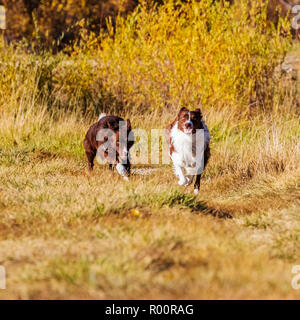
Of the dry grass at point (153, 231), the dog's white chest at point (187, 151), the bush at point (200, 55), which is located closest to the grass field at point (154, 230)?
the dry grass at point (153, 231)

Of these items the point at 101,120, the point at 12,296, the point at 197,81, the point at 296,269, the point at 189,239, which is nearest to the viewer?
the point at 12,296

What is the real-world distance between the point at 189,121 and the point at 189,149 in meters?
0.53

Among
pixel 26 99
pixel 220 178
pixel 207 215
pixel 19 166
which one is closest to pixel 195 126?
pixel 220 178

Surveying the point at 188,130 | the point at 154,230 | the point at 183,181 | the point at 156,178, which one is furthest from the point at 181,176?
the point at 154,230

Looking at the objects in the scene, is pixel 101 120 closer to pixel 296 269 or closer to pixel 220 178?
pixel 220 178

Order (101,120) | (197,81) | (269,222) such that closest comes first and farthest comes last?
(269,222)
(101,120)
(197,81)

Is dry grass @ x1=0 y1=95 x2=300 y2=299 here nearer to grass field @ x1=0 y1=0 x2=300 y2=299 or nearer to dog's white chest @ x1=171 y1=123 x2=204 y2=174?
grass field @ x1=0 y1=0 x2=300 y2=299

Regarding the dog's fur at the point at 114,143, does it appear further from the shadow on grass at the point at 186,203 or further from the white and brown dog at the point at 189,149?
the shadow on grass at the point at 186,203

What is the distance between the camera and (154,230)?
3859 mm

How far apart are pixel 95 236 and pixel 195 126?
293cm

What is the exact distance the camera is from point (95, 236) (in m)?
3.92

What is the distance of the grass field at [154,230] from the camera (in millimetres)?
3014

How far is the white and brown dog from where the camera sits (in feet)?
21.3

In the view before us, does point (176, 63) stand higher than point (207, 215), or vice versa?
point (176, 63)
